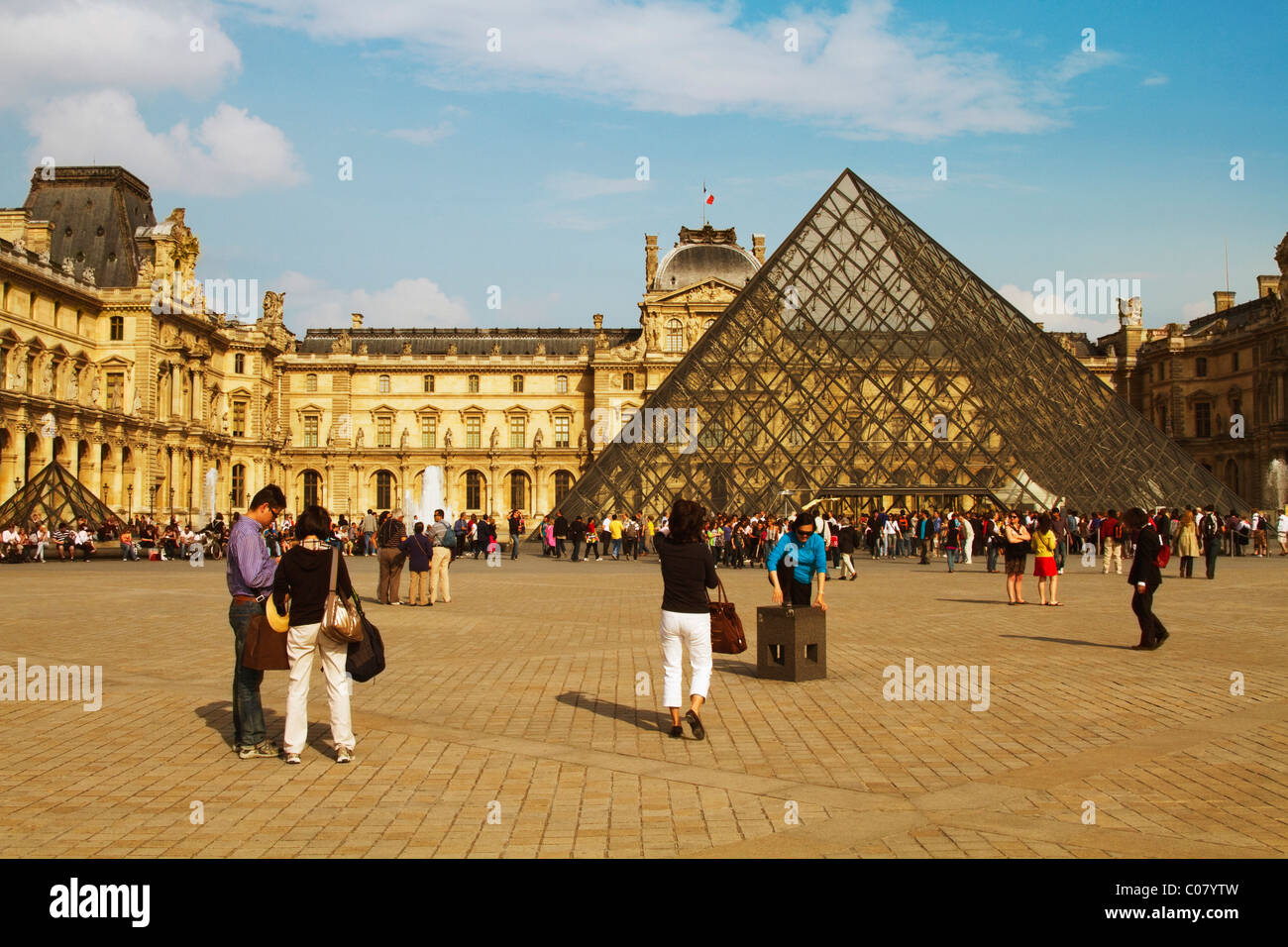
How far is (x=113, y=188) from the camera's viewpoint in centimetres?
5191

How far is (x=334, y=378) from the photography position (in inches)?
2685

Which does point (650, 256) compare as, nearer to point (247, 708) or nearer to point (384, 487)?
point (384, 487)

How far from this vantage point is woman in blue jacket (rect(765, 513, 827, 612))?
9352 mm

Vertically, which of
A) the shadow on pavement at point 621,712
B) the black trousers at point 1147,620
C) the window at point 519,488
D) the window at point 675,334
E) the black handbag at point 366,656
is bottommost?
the shadow on pavement at point 621,712

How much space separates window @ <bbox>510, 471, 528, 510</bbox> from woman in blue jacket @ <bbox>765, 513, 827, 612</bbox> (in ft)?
193

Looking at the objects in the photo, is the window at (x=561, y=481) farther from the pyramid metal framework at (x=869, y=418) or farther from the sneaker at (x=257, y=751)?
the sneaker at (x=257, y=751)

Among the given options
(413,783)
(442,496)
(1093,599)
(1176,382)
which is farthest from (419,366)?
(413,783)

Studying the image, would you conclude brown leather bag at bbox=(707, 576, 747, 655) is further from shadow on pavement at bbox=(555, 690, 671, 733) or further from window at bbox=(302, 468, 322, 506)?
window at bbox=(302, 468, 322, 506)

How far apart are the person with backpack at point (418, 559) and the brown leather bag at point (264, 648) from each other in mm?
8893

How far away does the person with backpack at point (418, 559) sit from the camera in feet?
50.8

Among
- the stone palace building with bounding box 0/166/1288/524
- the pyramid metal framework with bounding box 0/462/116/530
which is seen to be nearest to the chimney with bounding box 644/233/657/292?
the stone palace building with bounding box 0/166/1288/524

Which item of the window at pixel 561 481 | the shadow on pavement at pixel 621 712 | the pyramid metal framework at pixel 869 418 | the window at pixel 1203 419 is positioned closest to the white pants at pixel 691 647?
the shadow on pavement at pixel 621 712

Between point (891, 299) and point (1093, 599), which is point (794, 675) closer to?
point (1093, 599)

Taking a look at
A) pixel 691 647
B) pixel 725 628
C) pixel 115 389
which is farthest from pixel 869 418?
pixel 115 389
